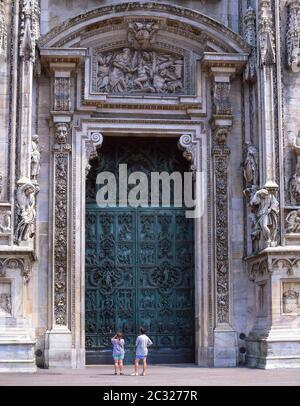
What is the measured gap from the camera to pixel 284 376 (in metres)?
18.3

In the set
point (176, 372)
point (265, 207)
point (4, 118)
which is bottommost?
point (176, 372)

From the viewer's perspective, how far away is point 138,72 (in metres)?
23.0

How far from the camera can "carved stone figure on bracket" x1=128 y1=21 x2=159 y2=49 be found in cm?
2264

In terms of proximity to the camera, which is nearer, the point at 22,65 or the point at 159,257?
the point at 22,65

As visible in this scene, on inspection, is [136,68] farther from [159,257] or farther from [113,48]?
[159,257]

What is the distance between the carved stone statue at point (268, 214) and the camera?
69.4 ft

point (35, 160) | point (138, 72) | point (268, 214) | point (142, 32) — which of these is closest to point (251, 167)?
point (268, 214)

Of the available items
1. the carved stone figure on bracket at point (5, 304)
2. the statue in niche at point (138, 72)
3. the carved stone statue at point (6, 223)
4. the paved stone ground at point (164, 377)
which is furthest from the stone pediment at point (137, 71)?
the paved stone ground at point (164, 377)

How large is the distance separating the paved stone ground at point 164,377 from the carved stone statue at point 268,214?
3.13m

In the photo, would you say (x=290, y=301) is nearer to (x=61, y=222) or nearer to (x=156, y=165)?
(x=156, y=165)
